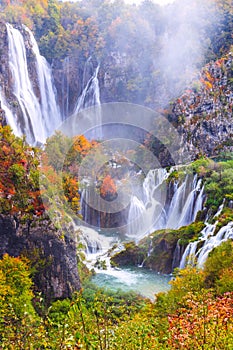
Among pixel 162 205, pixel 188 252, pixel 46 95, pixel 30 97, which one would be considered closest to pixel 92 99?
pixel 46 95

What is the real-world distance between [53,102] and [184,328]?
106 feet

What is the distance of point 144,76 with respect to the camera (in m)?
39.2

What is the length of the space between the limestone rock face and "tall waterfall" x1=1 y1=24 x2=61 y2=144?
56.4 feet

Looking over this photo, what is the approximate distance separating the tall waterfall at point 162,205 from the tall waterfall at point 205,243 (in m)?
3.66

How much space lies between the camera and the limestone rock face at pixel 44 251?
494 inches

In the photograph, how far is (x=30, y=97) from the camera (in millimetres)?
31859

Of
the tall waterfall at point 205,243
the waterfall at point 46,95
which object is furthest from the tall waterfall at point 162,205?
the waterfall at point 46,95

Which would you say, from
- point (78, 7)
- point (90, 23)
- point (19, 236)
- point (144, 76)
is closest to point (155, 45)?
point (144, 76)

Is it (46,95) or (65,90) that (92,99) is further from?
(46,95)

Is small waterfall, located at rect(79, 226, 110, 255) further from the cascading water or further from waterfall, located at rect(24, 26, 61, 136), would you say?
waterfall, located at rect(24, 26, 61, 136)

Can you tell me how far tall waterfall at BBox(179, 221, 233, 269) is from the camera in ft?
50.0

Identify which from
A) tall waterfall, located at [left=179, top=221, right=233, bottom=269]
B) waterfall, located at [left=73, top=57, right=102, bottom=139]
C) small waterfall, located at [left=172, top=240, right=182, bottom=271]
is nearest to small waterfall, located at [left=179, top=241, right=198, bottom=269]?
tall waterfall, located at [left=179, top=221, right=233, bottom=269]

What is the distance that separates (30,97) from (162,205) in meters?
15.3

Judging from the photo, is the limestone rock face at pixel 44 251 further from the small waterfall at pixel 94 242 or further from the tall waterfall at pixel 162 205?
the tall waterfall at pixel 162 205
